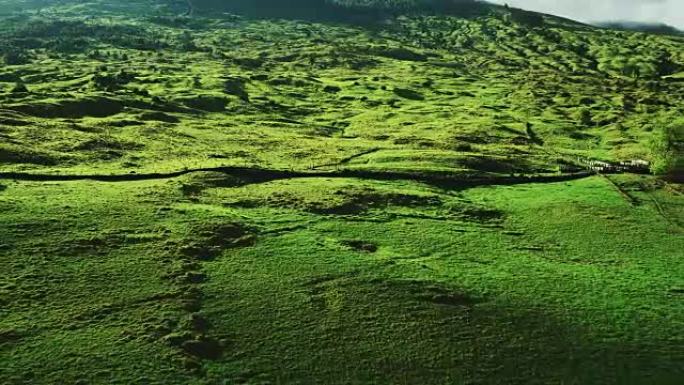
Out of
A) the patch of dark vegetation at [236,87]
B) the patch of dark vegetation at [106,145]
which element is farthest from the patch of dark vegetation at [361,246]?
the patch of dark vegetation at [236,87]

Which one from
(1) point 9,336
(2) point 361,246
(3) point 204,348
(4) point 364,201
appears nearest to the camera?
(1) point 9,336

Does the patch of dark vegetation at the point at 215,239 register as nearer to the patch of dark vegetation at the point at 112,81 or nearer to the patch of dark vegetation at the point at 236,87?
the patch of dark vegetation at the point at 112,81

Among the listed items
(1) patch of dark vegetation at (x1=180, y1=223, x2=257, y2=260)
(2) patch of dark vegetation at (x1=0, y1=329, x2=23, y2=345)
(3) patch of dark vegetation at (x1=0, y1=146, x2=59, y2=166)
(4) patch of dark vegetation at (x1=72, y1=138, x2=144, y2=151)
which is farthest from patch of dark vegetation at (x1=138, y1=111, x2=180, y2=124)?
(2) patch of dark vegetation at (x1=0, y1=329, x2=23, y2=345)

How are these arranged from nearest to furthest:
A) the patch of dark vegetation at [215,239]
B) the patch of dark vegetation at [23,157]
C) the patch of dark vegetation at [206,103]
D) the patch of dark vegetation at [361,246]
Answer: the patch of dark vegetation at [215,239] → the patch of dark vegetation at [361,246] → the patch of dark vegetation at [23,157] → the patch of dark vegetation at [206,103]

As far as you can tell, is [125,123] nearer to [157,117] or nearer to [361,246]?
[157,117]

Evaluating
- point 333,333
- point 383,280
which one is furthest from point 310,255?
point 333,333

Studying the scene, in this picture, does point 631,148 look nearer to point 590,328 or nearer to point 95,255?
point 590,328

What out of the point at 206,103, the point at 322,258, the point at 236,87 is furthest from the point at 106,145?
the point at 236,87

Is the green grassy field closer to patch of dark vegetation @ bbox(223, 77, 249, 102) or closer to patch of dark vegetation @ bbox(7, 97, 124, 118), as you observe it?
patch of dark vegetation @ bbox(7, 97, 124, 118)
